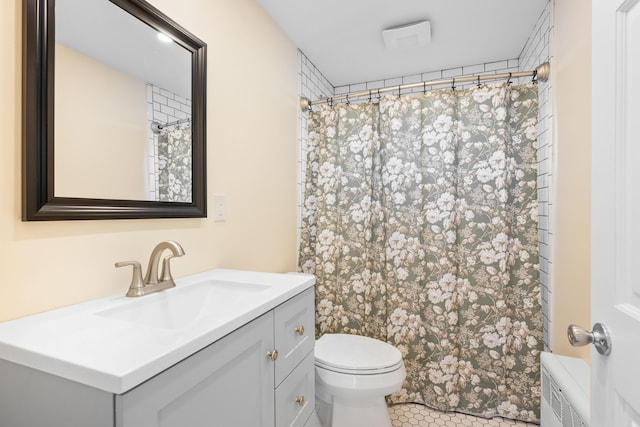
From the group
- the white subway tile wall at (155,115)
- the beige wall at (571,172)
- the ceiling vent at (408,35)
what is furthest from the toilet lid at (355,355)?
the ceiling vent at (408,35)

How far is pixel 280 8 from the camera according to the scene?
1.78 meters

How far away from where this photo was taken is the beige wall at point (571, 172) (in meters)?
1.27

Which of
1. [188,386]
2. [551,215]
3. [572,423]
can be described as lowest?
[572,423]

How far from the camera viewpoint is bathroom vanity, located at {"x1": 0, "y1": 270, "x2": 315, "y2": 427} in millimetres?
535

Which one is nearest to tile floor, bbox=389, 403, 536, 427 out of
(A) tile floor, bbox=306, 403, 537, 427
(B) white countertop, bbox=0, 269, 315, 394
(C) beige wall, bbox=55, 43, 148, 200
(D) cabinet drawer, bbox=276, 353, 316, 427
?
(A) tile floor, bbox=306, 403, 537, 427

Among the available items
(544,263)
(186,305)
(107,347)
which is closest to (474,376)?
(544,263)

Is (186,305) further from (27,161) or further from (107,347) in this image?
(27,161)

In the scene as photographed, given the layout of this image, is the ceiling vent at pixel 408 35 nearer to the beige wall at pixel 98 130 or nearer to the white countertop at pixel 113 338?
the beige wall at pixel 98 130

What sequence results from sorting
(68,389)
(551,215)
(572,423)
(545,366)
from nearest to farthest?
(68,389), (572,423), (545,366), (551,215)

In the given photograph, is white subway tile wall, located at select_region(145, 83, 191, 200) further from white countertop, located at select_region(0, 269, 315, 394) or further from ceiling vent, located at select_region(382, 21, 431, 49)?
ceiling vent, located at select_region(382, 21, 431, 49)

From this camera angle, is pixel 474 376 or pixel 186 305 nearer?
pixel 186 305

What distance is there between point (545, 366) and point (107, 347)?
1635 mm

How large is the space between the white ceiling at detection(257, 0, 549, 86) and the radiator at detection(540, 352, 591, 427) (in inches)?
72.3

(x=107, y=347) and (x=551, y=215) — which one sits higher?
(x=551, y=215)
